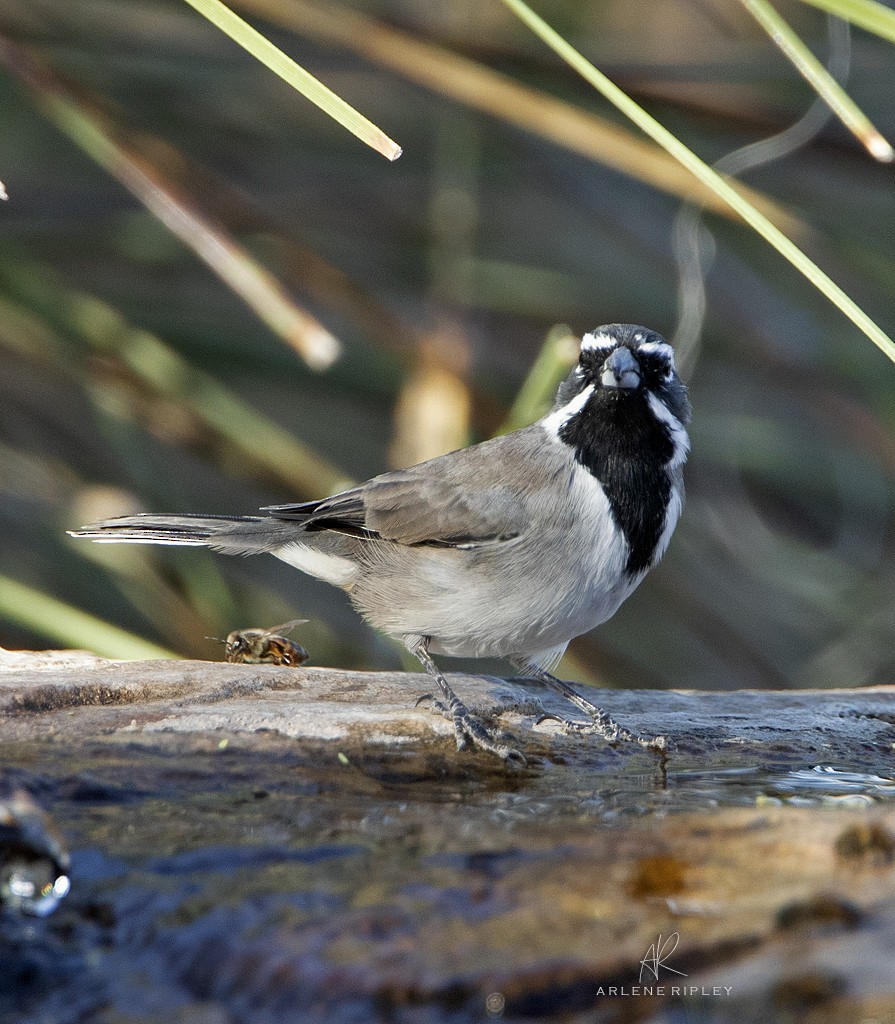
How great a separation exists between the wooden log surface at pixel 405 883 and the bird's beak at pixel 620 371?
1307mm

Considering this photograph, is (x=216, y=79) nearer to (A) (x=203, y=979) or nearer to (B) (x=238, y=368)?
(B) (x=238, y=368)

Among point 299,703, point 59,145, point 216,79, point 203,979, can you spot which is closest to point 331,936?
point 203,979

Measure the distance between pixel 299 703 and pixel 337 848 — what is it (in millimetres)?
780

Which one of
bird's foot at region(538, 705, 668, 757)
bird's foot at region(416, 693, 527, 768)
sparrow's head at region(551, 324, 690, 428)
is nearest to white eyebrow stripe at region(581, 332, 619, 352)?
sparrow's head at region(551, 324, 690, 428)

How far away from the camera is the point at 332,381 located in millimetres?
6223

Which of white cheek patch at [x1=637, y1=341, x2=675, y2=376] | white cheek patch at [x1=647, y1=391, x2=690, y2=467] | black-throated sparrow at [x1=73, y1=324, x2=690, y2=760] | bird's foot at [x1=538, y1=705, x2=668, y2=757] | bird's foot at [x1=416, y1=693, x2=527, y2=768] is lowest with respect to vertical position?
bird's foot at [x1=416, y1=693, x2=527, y2=768]

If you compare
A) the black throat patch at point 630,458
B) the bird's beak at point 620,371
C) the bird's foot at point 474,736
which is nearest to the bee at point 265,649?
the bird's foot at point 474,736

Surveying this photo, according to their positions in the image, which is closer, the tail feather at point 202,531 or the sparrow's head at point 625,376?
the sparrow's head at point 625,376

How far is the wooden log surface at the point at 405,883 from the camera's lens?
6.60 ft

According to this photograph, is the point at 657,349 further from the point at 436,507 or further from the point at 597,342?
the point at 436,507

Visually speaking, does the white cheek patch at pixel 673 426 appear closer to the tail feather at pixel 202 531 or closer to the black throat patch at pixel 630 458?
the black throat patch at pixel 630 458

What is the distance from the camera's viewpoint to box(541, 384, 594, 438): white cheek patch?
4109 mm

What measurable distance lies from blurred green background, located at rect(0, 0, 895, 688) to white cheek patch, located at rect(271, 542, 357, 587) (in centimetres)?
64
